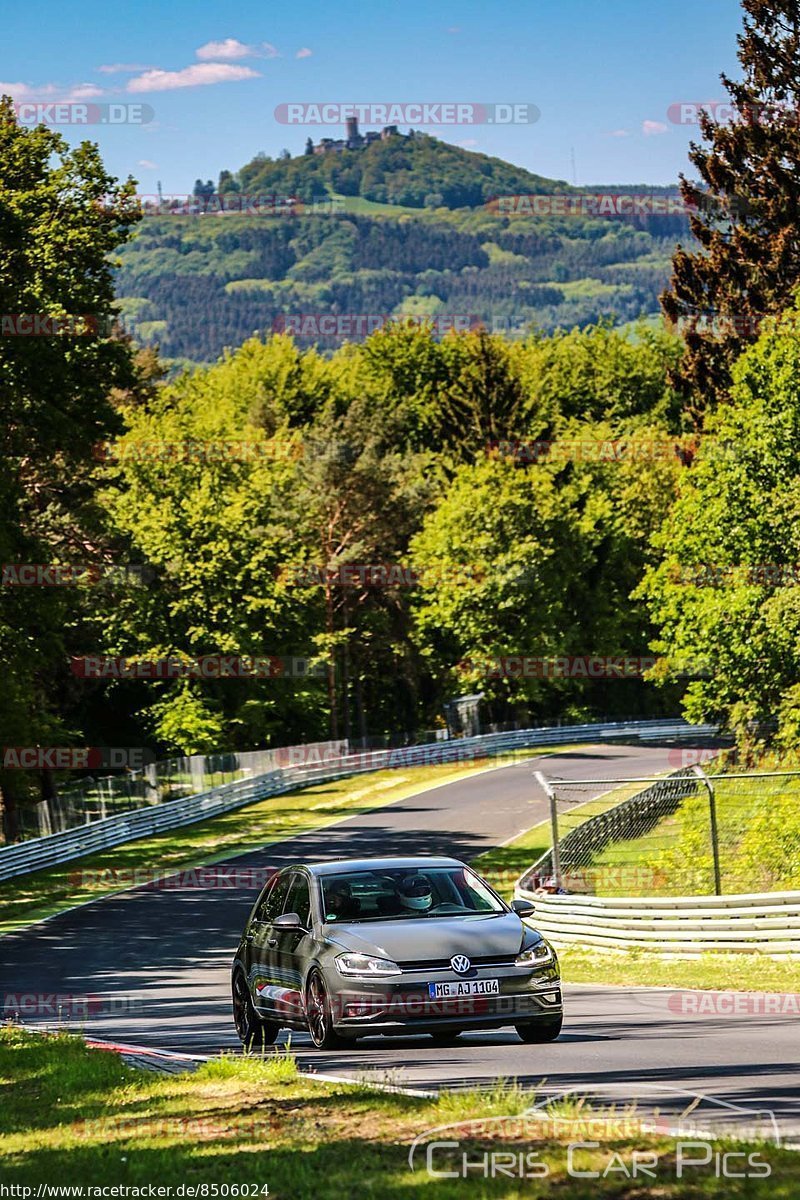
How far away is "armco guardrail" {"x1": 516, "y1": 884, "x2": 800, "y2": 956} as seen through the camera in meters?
19.9

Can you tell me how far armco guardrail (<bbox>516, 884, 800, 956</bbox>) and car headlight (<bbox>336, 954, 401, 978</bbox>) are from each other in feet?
28.0

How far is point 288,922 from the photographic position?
44.3 feet

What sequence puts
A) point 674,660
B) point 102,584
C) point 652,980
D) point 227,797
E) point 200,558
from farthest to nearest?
point 200,558 < point 102,584 < point 227,797 < point 674,660 < point 652,980

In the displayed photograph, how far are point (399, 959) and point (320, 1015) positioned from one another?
0.85 meters

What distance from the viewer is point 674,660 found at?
48281 millimetres

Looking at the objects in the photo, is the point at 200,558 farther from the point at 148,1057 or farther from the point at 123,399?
the point at 148,1057

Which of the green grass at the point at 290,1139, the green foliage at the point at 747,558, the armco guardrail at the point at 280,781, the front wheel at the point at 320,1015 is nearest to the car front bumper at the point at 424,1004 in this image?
the front wheel at the point at 320,1015

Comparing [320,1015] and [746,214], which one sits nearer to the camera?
[320,1015]

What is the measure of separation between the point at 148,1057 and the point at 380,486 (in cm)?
7118

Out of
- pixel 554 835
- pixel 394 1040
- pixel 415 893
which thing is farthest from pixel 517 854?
pixel 415 893

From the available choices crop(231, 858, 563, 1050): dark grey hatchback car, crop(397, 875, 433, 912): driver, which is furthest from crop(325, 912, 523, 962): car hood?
crop(397, 875, 433, 912): driver

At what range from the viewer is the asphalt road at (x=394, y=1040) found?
10.5 m

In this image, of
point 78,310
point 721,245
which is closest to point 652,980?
point 78,310

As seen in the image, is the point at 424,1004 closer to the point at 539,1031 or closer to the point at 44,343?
the point at 539,1031
